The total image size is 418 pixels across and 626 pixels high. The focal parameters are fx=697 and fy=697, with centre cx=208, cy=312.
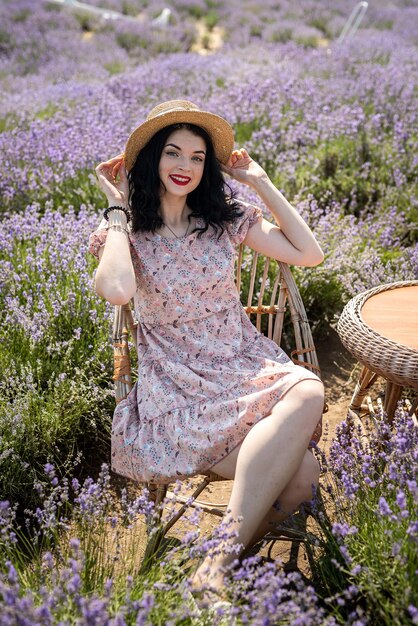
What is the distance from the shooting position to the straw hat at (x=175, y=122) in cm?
236

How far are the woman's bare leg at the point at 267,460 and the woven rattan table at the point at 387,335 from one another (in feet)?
0.74

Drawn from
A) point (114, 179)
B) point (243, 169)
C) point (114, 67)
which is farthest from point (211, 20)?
point (114, 179)

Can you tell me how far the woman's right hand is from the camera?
8.10 ft

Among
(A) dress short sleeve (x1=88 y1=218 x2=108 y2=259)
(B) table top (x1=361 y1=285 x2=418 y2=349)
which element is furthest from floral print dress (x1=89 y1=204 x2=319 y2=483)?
(B) table top (x1=361 y1=285 x2=418 y2=349)

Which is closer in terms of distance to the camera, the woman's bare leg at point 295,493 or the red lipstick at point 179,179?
the woman's bare leg at point 295,493

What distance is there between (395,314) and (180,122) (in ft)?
3.35

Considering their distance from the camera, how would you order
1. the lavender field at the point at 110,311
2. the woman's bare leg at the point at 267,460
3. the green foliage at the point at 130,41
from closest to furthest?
the lavender field at the point at 110,311, the woman's bare leg at the point at 267,460, the green foliage at the point at 130,41

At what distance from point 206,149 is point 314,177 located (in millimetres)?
1869

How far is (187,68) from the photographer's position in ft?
24.1

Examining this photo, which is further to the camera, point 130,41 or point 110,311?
point 130,41

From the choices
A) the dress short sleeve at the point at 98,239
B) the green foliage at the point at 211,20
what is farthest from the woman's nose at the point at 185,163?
the green foliage at the point at 211,20

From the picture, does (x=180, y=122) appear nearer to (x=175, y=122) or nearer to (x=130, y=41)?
(x=175, y=122)

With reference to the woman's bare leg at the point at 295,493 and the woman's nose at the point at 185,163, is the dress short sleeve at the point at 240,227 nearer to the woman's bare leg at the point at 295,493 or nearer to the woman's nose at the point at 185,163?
the woman's nose at the point at 185,163

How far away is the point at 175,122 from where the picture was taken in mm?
2412
